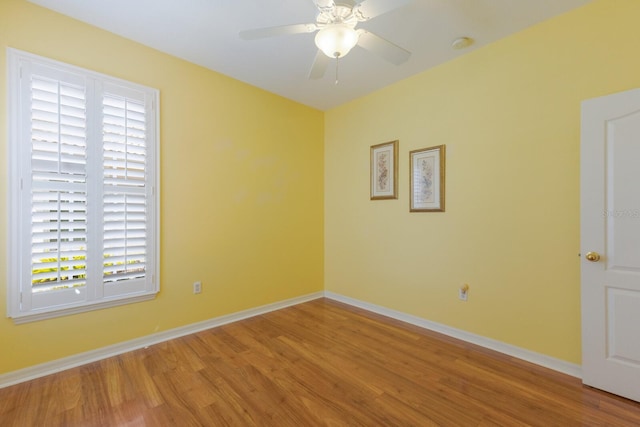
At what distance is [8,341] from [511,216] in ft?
12.6

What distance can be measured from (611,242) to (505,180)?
2.61ft

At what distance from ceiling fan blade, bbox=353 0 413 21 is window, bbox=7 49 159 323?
6.49 ft

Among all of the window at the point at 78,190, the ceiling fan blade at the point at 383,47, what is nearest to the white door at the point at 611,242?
the ceiling fan blade at the point at 383,47

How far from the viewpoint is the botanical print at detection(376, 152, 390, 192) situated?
3332 millimetres

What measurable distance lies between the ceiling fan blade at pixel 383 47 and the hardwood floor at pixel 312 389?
7.17ft

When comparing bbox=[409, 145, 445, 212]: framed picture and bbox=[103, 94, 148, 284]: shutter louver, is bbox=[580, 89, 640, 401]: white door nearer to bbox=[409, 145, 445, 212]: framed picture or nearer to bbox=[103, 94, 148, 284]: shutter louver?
bbox=[409, 145, 445, 212]: framed picture

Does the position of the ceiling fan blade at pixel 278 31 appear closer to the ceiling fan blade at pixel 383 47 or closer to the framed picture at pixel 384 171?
the ceiling fan blade at pixel 383 47

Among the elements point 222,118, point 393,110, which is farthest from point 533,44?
point 222,118

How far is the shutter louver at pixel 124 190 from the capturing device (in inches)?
92.4

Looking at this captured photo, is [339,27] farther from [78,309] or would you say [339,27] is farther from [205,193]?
[78,309]

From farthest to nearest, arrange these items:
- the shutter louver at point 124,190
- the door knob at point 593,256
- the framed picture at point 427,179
Answer: the framed picture at point 427,179
the shutter louver at point 124,190
the door knob at point 593,256

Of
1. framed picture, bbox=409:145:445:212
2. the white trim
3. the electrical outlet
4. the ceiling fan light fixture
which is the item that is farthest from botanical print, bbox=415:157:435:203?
the white trim

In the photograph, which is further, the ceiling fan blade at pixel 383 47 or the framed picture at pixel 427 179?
the framed picture at pixel 427 179

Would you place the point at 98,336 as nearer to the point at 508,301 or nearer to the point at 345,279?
the point at 345,279
